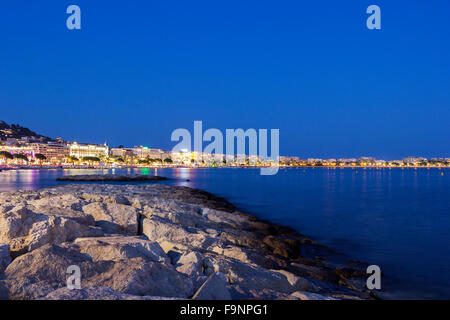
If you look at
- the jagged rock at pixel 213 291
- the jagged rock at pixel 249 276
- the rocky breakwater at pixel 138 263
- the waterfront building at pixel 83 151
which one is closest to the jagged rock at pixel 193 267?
the rocky breakwater at pixel 138 263

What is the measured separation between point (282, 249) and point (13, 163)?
158337 mm

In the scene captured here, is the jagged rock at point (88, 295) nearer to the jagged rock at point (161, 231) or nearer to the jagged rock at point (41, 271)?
the jagged rock at point (41, 271)

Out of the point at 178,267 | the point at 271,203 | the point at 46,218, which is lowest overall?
the point at 271,203

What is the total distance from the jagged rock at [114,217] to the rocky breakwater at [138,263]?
22 mm

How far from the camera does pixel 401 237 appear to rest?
13648 mm

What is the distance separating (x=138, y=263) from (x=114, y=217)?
416 centimetres

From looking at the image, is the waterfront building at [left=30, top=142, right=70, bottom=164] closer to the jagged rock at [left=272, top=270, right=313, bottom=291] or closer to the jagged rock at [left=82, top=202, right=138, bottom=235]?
the jagged rock at [left=82, top=202, right=138, bottom=235]

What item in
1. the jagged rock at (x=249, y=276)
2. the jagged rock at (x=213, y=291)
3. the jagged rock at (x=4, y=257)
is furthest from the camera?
the jagged rock at (x=249, y=276)

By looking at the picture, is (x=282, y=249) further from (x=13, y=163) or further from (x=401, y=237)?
(x=13, y=163)

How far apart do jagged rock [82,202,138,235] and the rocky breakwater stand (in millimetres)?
22

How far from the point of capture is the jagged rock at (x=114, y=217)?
7.97m
